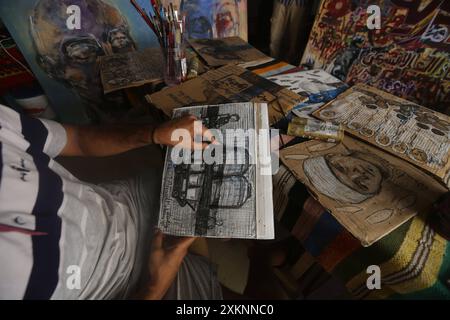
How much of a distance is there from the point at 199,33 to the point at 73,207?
Result: 32.4 inches

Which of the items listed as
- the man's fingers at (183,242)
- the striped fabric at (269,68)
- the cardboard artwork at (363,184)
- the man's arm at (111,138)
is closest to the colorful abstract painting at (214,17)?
the striped fabric at (269,68)

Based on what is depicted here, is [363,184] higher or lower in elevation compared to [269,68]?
lower

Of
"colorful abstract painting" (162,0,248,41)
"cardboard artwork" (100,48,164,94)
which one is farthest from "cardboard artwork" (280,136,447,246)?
"colorful abstract painting" (162,0,248,41)

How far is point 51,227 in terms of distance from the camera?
1.48 feet

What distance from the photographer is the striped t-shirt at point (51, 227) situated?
0.40 m

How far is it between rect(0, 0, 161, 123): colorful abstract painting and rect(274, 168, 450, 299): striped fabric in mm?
715

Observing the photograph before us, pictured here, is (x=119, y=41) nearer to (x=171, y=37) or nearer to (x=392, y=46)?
(x=171, y=37)

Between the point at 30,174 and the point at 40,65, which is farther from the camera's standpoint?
the point at 40,65

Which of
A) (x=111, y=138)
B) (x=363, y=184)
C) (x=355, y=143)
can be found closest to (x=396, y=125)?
(x=355, y=143)

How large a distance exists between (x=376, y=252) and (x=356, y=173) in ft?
0.51

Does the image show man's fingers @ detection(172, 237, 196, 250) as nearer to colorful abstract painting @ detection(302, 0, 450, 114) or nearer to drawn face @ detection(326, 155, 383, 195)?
drawn face @ detection(326, 155, 383, 195)

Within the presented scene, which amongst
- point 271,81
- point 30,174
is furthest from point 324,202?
point 30,174
